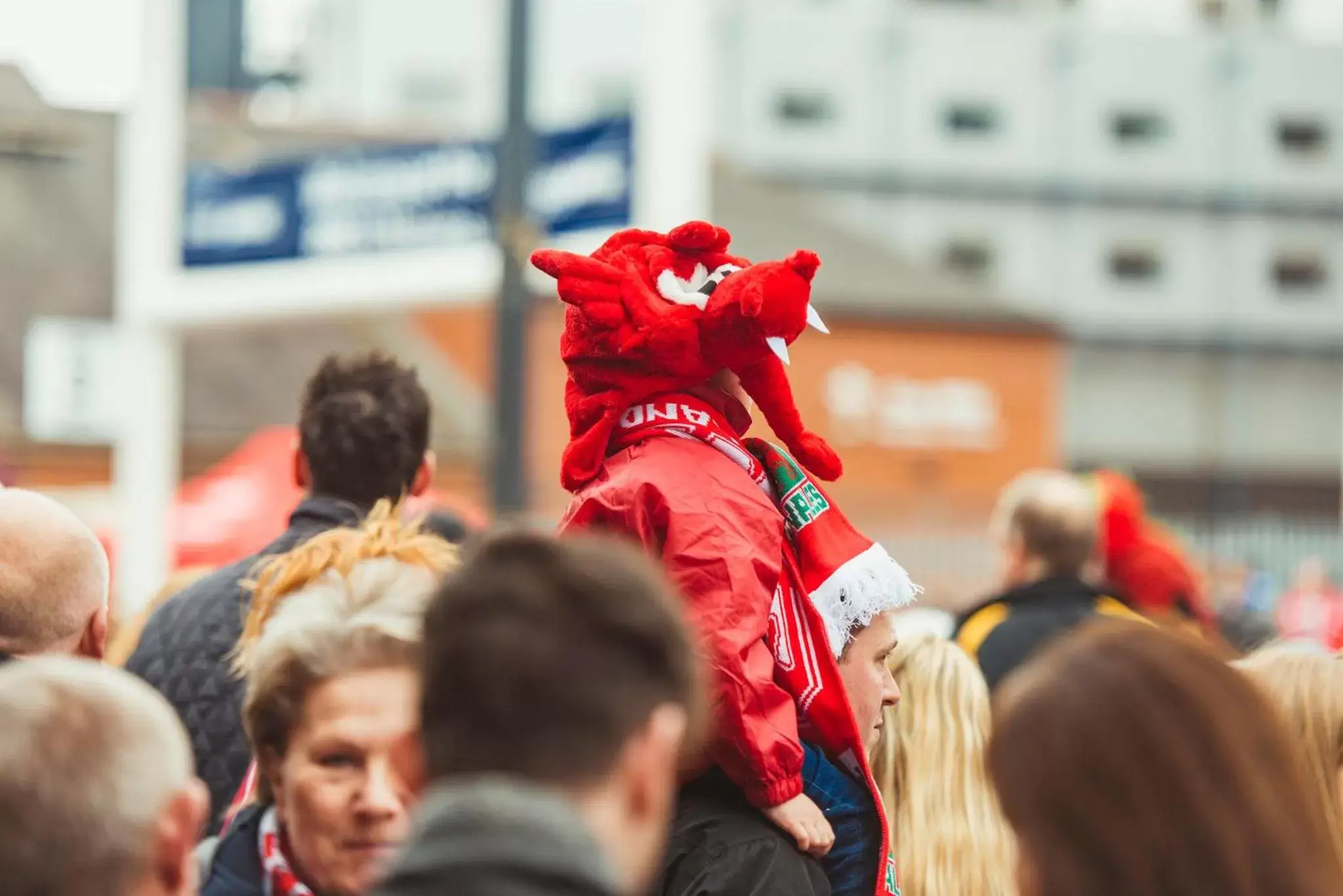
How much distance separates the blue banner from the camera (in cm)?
715

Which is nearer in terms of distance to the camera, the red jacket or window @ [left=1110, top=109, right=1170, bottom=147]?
the red jacket

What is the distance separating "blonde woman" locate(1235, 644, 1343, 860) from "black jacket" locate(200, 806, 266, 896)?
1727 millimetres

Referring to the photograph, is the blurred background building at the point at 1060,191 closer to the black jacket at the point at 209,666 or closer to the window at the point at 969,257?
the window at the point at 969,257

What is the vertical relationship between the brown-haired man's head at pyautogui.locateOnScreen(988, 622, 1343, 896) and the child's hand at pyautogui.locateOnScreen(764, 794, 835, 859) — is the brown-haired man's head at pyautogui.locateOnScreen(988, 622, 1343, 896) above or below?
above

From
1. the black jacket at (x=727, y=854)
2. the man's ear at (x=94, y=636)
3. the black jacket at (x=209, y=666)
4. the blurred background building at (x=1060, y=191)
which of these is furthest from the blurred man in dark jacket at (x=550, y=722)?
the blurred background building at (x=1060, y=191)

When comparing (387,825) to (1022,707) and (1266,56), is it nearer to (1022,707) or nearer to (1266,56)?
(1022,707)

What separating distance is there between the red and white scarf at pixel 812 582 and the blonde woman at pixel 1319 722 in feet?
2.30

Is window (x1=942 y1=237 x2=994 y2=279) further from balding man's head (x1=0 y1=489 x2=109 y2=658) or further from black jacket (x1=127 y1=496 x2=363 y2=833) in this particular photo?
balding man's head (x1=0 y1=489 x2=109 y2=658)

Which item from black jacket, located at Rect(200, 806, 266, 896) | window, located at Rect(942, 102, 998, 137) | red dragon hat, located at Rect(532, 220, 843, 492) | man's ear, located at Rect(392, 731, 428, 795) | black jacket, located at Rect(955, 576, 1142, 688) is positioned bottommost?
black jacket, located at Rect(955, 576, 1142, 688)

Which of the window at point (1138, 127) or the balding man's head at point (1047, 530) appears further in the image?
the window at point (1138, 127)

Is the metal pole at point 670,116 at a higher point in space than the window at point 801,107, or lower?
lower

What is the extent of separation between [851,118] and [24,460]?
107ft

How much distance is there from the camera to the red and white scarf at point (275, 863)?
240 centimetres

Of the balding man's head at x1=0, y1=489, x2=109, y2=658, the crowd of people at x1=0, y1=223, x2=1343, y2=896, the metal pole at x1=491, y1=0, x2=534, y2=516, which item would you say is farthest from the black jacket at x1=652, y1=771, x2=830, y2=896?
the metal pole at x1=491, y1=0, x2=534, y2=516
